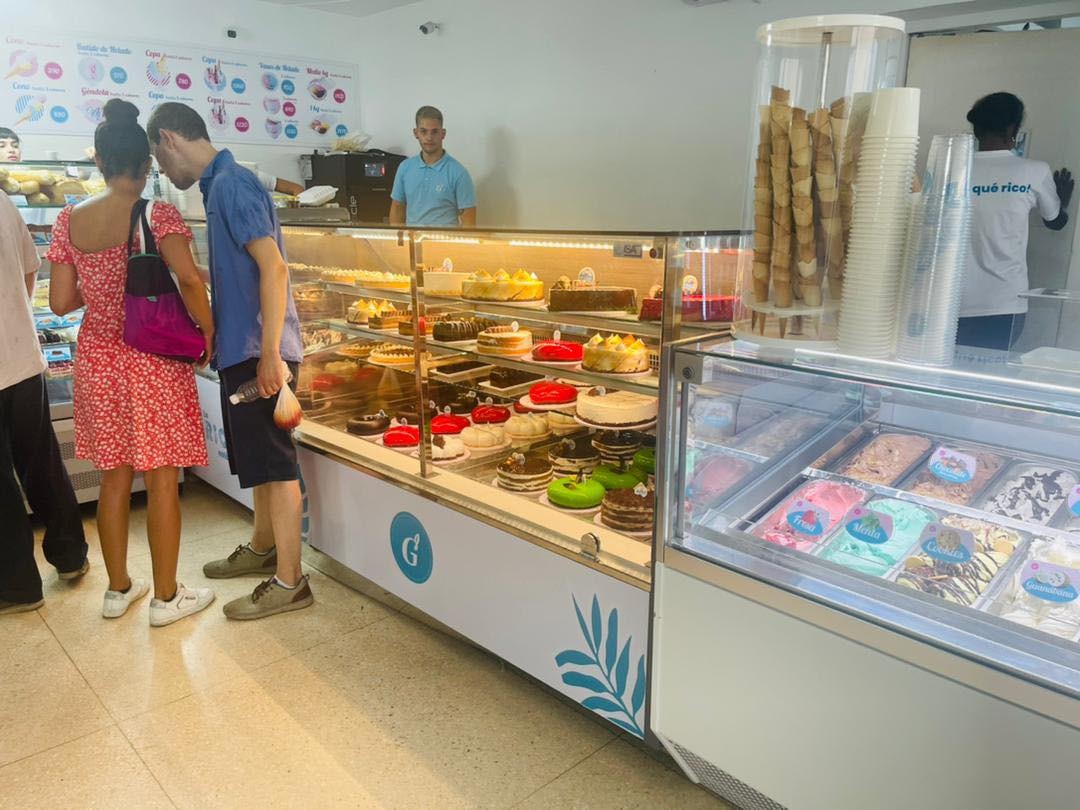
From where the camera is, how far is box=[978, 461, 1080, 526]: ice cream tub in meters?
1.98

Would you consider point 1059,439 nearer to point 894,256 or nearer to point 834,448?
point 834,448

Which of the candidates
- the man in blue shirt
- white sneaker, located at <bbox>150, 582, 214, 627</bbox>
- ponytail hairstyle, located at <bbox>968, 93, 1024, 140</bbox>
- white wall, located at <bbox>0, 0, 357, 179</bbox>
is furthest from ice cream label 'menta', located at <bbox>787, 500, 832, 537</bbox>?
white wall, located at <bbox>0, 0, 357, 179</bbox>

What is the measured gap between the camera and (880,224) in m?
1.68

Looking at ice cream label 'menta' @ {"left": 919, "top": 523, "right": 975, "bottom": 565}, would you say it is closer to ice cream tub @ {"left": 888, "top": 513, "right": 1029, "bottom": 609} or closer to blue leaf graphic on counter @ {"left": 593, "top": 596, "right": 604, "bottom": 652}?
ice cream tub @ {"left": 888, "top": 513, "right": 1029, "bottom": 609}

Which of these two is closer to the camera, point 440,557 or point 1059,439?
point 1059,439

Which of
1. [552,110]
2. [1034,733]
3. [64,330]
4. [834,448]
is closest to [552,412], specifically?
[834,448]

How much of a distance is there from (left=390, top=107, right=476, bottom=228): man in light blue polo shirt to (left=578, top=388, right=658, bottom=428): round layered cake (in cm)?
289

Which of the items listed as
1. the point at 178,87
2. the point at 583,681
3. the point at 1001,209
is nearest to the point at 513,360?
the point at 583,681

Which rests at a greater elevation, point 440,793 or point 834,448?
point 834,448

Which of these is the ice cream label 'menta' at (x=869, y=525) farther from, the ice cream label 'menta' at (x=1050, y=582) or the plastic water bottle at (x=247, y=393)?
the plastic water bottle at (x=247, y=393)

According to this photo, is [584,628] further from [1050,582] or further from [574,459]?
[1050,582]

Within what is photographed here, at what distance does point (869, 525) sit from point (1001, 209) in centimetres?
238

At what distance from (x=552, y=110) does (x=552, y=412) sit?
110 inches

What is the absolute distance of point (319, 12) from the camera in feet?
22.7
